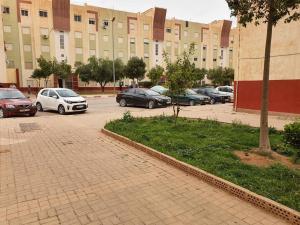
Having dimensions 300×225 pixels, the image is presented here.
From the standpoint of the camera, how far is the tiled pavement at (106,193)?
3.57 meters

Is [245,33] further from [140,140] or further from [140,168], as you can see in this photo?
[140,168]

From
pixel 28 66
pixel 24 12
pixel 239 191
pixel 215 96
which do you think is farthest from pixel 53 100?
pixel 24 12

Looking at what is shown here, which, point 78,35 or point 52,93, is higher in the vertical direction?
point 78,35

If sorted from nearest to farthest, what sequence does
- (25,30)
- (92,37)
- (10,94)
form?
1. (10,94)
2. (25,30)
3. (92,37)

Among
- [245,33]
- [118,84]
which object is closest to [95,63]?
[118,84]

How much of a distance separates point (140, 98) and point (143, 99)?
1.03ft

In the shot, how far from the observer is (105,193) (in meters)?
4.32

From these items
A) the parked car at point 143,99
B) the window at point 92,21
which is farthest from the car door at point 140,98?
the window at point 92,21

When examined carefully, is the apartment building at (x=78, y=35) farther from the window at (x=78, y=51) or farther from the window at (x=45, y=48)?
the window at (x=78, y=51)

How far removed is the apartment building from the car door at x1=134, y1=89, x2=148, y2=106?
2822cm

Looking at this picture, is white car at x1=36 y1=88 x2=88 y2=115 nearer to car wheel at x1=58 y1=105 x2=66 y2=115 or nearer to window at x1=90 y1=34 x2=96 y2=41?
car wheel at x1=58 y1=105 x2=66 y2=115

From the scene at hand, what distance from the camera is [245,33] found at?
1429 cm

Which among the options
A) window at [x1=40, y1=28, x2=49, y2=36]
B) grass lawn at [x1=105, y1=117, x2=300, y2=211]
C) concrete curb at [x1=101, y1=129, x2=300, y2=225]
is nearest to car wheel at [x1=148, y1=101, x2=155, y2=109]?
grass lawn at [x1=105, y1=117, x2=300, y2=211]

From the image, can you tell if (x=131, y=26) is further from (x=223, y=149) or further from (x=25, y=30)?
(x=223, y=149)
